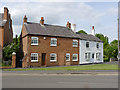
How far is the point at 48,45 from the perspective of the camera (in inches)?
1085

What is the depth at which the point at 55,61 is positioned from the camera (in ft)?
91.2

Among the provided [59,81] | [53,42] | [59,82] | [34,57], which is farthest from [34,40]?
[59,82]

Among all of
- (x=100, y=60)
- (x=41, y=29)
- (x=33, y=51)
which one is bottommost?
(x=100, y=60)

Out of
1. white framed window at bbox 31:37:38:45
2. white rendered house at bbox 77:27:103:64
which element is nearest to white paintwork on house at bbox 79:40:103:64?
white rendered house at bbox 77:27:103:64

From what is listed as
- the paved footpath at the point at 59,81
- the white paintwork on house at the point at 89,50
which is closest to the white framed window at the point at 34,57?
the white paintwork on house at the point at 89,50

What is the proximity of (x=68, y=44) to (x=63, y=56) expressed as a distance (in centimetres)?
284

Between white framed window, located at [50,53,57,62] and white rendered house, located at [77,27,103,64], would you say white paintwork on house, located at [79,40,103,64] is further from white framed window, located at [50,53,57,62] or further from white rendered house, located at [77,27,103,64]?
white framed window, located at [50,53,57,62]

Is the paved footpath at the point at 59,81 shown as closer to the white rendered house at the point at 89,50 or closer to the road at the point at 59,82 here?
the road at the point at 59,82

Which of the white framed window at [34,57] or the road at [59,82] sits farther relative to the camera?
the white framed window at [34,57]

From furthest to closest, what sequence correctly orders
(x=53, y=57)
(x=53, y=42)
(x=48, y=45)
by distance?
(x=53, y=42) → (x=53, y=57) → (x=48, y=45)

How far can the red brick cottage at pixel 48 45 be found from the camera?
25.8 m

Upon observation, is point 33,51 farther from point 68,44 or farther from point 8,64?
point 68,44

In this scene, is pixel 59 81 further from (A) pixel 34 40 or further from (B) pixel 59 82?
(A) pixel 34 40

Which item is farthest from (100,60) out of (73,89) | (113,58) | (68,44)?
(73,89)
